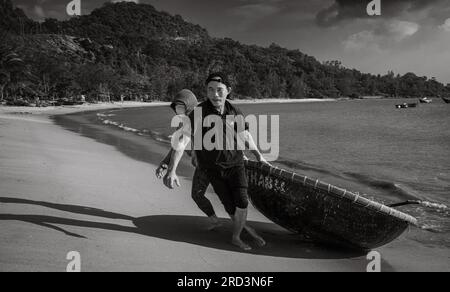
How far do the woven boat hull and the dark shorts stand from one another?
1.76 ft

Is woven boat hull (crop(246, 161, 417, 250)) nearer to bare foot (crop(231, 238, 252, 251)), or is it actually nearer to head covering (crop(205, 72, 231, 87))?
bare foot (crop(231, 238, 252, 251))

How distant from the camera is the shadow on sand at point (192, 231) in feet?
13.4

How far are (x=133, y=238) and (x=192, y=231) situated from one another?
79cm

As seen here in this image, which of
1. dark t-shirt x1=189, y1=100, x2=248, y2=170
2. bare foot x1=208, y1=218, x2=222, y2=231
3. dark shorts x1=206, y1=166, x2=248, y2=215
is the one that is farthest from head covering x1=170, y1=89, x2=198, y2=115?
bare foot x1=208, y1=218, x2=222, y2=231

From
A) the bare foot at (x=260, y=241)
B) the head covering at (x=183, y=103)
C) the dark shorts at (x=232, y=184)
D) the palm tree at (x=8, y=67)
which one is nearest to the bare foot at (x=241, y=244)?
the bare foot at (x=260, y=241)

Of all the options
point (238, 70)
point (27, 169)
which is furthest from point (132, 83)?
point (27, 169)

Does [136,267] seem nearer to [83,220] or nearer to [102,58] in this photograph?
[83,220]

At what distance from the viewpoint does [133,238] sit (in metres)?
4.04

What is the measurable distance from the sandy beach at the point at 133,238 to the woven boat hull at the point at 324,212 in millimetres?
236

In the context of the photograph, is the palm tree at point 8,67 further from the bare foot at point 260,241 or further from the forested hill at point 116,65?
the bare foot at point 260,241

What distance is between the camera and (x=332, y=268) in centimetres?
375

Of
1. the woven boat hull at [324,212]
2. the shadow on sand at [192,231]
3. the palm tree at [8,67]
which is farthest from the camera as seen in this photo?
the palm tree at [8,67]

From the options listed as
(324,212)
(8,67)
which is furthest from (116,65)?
(324,212)

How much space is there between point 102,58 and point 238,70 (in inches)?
2409
